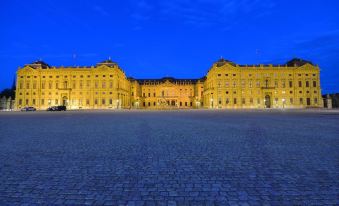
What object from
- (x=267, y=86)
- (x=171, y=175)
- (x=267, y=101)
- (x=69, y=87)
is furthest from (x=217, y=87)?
(x=171, y=175)

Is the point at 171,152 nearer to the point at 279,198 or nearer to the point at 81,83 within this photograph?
the point at 279,198

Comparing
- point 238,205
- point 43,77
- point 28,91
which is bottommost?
point 238,205

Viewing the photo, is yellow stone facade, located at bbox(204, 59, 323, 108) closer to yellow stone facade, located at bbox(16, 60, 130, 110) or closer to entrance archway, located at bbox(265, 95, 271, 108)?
entrance archway, located at bbox(265, 95, 271, 108)

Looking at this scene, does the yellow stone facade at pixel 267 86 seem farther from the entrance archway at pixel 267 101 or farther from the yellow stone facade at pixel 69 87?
the yellow stone facade at pixel 69 87

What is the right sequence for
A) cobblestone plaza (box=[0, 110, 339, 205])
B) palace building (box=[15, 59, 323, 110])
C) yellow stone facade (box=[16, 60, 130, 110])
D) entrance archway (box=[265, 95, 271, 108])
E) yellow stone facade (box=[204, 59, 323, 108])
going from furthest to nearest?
1. entrance archway (box=[265, 95, 271, 108])
2. yellow stone facade (box=[16, 60, 130, 110])
3. palace building (box=[15, 59, 323, 110])
4. yellow stone facade (box=[204, 59, 323, 108])
5. cobblestone plaza (box=[0, 110, 339, 205])

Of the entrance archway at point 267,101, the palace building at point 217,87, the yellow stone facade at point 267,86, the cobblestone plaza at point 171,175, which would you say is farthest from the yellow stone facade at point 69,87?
the cobblestone plaza at point 171,175

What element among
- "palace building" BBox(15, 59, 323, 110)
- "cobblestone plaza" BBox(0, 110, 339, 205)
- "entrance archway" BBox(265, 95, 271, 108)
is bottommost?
"cobblestone plaza" BBox(0, 110, 339, 205)

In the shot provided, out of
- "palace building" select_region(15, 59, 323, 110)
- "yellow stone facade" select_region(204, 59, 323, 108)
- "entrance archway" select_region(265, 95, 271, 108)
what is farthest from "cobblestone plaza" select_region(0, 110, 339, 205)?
"entrance archway" select_region(265, 95, 271, 108)

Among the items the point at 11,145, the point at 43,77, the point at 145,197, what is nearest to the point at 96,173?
the point at 145,197

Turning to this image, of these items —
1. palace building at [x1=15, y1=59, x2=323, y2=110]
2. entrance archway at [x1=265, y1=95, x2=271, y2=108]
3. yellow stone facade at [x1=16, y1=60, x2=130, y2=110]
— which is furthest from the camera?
entrance archway at [x1=265, y1=95, x2=271, y2=108]

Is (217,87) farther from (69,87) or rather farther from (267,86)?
(69,87)

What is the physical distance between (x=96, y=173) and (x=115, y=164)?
686mm

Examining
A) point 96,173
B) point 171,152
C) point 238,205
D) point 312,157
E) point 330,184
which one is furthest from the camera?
point 171,152

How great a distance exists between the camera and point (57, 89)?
244 ft
